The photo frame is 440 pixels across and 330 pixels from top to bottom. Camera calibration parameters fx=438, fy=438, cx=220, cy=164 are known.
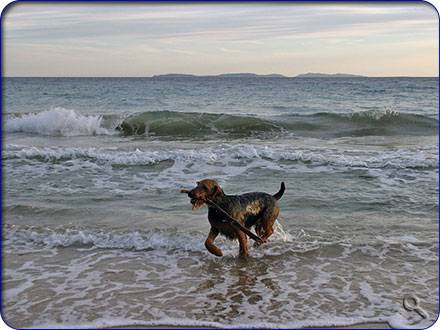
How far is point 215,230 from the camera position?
5867 mm

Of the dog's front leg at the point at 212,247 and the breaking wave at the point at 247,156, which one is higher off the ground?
the breaking wave at the point at 247,156

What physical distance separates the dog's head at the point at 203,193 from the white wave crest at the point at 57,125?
14.9m

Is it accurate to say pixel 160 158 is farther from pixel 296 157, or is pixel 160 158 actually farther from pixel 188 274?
pixel 188 274

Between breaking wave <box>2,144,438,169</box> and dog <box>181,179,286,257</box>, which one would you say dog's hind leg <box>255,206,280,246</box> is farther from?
breaking wave <box>2,144,438,169</box>

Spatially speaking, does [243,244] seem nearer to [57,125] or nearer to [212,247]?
[212,247]

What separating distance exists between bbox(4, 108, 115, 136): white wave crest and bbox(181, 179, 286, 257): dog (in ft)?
48.6

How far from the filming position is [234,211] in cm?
584

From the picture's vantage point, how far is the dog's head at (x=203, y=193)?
5.49 metres
